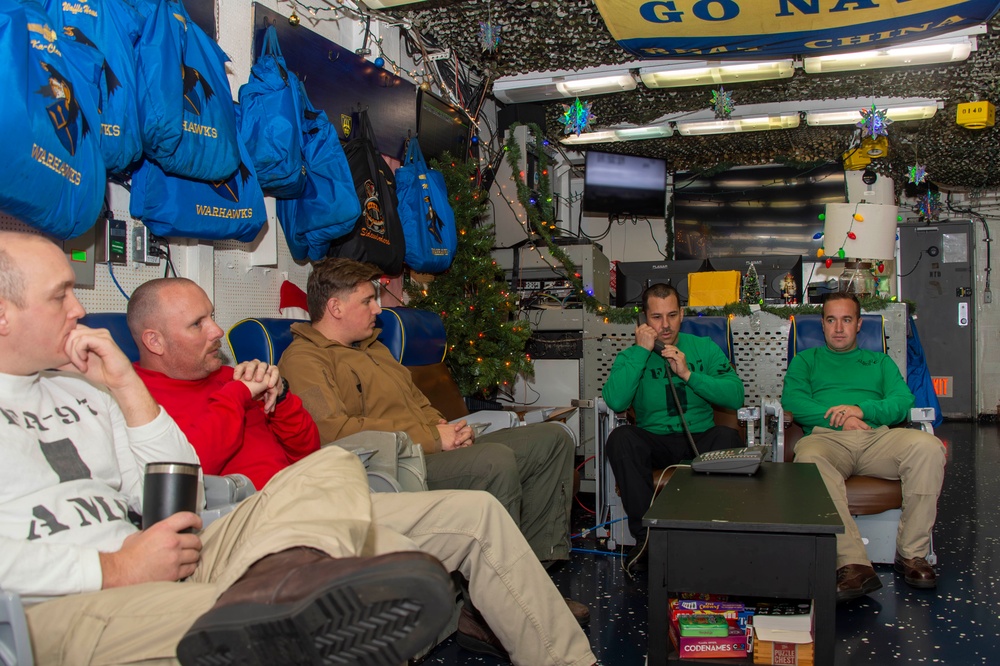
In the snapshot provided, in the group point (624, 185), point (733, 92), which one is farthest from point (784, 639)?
point (624, 185)

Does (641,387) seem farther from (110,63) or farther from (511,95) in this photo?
(511,95)

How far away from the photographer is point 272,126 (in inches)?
111

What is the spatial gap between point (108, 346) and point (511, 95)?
16.0 feet

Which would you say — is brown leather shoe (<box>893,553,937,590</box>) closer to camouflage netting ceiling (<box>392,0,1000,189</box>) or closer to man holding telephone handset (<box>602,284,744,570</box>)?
man holding telephone handset (<box>602,284,744,570</box>)

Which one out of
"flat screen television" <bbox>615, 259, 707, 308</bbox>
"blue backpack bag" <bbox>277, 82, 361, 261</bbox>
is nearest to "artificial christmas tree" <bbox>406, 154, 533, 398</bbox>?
"flat screen television" <bbox>615, 259, 707, 308</bbox>

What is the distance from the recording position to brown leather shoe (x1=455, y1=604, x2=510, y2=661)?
2305mm

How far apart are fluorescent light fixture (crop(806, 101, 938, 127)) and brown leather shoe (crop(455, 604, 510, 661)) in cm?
575

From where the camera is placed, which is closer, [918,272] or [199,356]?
[199,356]

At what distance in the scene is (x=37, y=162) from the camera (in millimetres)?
1780

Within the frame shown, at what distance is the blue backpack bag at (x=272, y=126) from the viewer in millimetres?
2805

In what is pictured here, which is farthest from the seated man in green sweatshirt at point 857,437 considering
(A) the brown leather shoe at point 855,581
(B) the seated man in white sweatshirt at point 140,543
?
(B) the seated man in white sweatshirt at point 140,543

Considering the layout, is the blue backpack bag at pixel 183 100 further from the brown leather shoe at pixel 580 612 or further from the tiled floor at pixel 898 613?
the brown leather shoe at pixel 580 612

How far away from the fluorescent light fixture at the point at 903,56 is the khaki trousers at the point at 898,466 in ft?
9.92

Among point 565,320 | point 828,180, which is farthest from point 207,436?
point 828,180
